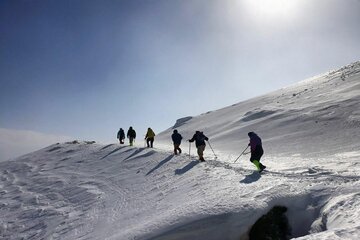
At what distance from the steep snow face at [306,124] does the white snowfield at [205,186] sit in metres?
0.14

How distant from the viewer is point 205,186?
14.1 metres

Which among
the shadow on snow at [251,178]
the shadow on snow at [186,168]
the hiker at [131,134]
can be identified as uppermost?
the hiker at [131,134]

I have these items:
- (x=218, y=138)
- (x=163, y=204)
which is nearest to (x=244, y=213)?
(x=163, y=204)

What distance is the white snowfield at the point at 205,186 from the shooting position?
33.3 feet

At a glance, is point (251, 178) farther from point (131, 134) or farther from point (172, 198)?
point (131, 134)

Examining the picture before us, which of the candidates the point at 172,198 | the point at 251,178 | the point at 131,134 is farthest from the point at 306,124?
the point at 172,198

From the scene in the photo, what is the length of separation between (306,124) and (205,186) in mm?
17811

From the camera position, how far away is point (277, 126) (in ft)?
104

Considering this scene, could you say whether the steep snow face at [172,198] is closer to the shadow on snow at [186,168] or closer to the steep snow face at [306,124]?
the shadow on snow at [186,168]

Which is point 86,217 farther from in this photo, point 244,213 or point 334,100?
point 334,100

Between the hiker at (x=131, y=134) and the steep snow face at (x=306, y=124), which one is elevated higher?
the hiker at (x=131, y=134)

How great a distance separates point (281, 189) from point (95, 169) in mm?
17696

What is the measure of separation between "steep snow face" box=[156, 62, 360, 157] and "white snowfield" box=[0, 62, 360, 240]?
14 cm

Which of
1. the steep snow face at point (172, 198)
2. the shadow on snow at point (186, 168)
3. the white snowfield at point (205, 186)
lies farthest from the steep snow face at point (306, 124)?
the shadow on snow at point (186, 168)
